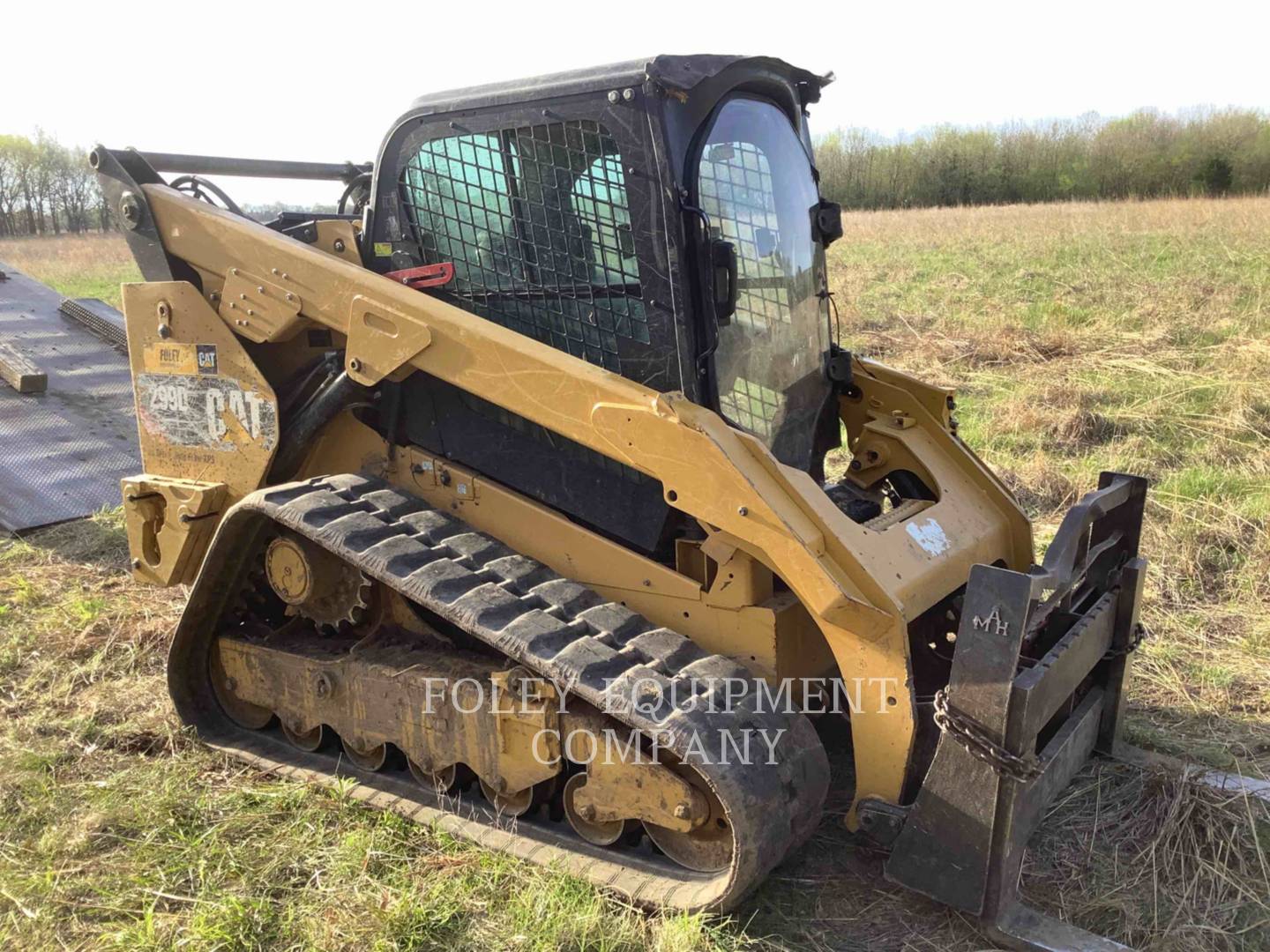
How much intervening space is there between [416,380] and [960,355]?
755 centimetres

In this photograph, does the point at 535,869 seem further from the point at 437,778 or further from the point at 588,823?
the point at 437,778

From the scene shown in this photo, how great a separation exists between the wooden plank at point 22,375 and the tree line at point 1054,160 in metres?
29.4

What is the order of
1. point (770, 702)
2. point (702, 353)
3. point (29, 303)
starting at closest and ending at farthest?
point (770, 702) → point (702, 353) → point (29, 303)

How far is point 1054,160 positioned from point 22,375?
115 ft

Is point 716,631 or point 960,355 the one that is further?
point 960,355

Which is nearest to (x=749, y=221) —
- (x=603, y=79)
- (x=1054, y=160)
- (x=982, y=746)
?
(x=603, y=79)

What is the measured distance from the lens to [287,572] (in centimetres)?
344

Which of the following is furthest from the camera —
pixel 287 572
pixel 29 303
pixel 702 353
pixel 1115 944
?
pixel 29 303

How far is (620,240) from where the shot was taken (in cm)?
302

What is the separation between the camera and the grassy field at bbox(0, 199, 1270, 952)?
275 centimetres

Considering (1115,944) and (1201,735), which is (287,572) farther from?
(1201,735)

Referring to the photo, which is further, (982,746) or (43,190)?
(43,190)

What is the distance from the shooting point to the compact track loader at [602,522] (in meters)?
2.71

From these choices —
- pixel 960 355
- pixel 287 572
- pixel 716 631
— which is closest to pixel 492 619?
pixel 716 631
